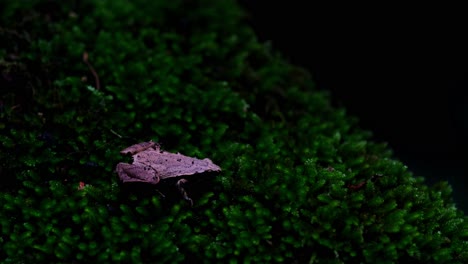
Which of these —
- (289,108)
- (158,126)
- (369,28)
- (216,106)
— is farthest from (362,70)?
(158,126)

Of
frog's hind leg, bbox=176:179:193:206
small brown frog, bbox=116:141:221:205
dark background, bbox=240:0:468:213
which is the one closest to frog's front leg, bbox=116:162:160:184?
small brown frog, bbox=116:141:221:205

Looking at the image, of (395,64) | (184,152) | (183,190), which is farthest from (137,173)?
(395,64)

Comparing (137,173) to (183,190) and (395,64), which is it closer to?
(183,190)

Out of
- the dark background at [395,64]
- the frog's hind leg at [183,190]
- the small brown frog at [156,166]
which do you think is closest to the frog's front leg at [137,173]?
the small brown frog at [156,166]

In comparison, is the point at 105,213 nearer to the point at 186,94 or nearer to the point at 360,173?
the point at 186,94

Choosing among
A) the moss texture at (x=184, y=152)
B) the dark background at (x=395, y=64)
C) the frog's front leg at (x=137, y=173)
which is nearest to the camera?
the moss texture at (x=184, y=152)

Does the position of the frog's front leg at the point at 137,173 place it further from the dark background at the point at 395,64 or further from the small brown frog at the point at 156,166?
the dark background at the point at 395,64

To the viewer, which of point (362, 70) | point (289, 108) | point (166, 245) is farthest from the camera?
point (362, 70)
